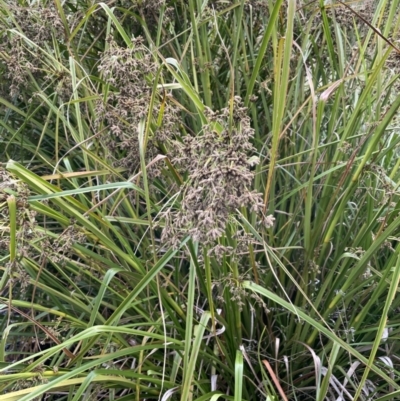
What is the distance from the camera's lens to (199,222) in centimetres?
76

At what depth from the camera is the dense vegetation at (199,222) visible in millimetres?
919

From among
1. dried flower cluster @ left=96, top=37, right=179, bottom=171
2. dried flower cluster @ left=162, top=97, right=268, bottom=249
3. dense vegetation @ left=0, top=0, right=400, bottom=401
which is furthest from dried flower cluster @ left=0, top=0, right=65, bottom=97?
dried flower cluster @ left=162, top=97, right=268, bottom=249

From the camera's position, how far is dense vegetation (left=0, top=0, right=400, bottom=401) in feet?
3.01

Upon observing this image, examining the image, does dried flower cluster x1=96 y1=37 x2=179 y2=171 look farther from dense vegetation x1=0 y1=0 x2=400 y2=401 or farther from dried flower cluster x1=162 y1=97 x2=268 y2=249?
dried flower cluster x1=162 y1=97 x2=268 y2=249

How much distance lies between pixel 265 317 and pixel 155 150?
0.63 meters

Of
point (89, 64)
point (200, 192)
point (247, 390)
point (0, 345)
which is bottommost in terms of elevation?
point (247, 390)

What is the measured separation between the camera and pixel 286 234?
1.38 m

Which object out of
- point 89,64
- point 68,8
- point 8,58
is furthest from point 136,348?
point 68,8

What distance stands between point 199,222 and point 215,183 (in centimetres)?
6

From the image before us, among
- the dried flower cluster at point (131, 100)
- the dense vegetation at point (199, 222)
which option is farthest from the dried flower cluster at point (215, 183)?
the dried flower cluster at point (131, 100)

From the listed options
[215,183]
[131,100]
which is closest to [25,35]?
[131,100]

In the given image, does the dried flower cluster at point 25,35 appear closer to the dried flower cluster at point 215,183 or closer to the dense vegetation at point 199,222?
the dense vegetation at point 199,222

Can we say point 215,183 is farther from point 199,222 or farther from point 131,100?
point 131,100

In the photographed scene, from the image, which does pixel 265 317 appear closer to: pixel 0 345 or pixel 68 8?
pixel 0 345
